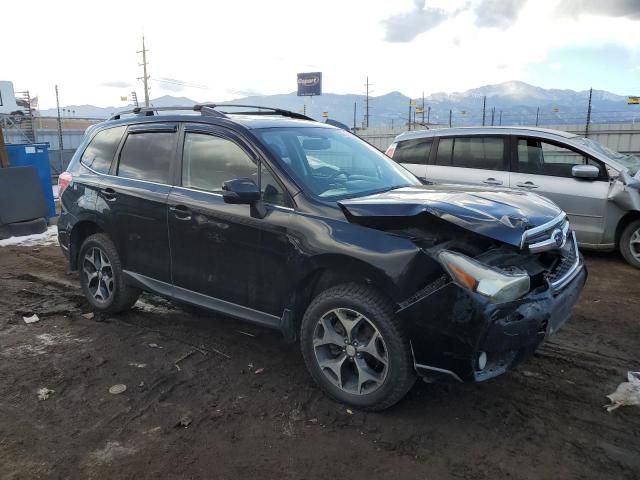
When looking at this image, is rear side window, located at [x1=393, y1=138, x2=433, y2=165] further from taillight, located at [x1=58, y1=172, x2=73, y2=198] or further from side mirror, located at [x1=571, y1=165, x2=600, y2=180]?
taillight, located at [x1=58, y1=172, x2=73, y2=198]

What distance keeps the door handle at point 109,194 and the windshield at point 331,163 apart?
1.66 m

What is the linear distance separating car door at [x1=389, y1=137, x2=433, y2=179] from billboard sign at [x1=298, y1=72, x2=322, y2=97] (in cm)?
9761

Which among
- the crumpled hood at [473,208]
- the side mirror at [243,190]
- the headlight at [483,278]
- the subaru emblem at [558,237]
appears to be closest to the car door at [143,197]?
the side mirror at [243,190]

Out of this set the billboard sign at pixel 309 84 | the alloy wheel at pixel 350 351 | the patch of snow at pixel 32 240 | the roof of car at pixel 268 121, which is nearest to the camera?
the alloy wheel at pixel 350 351

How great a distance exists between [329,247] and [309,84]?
108070mm

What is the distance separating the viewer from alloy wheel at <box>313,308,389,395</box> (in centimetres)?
310

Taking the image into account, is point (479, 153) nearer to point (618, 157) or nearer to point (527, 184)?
point (527, 184)

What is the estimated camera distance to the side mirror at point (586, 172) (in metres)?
6.46

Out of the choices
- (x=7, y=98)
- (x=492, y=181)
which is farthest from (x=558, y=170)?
(x=7, y=98)

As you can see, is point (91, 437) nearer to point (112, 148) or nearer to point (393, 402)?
point (393, 402)

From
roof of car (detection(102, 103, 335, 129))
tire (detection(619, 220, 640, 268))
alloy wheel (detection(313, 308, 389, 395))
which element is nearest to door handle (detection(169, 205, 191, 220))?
roof of car (detection(102, 103, 335, 129))

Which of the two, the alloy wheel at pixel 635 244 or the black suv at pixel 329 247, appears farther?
the alloy wheel at pixel 635 244

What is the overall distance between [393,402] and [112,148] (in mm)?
3518

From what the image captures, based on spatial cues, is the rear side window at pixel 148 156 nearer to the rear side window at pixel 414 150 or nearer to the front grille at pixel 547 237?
the front grille at pixel 547 237
